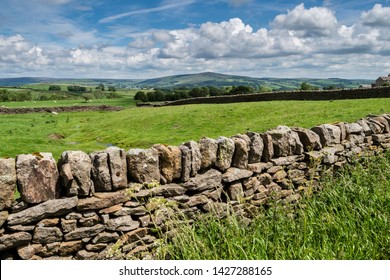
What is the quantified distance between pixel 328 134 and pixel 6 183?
7.00m

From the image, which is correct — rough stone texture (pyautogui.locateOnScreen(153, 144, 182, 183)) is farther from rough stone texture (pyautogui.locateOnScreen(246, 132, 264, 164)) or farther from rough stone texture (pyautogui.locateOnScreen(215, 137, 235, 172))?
rough stone texture (pyautogui.locateOnScreen(246, 132, 264, 164))

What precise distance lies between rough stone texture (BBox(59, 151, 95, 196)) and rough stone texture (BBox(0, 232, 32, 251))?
30.0 inches

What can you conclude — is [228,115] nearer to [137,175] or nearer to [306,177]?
[306,177]

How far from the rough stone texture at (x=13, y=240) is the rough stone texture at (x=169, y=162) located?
7.14ft

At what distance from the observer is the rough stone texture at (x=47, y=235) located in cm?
464

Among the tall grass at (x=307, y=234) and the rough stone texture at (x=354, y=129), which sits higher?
the rough stone texture at (x=354, y=129)

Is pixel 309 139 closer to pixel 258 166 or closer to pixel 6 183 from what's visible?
pixel 258 166

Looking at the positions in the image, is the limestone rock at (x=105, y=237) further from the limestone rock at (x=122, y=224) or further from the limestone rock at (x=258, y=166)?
the limestone rock at (x=258, y=166)

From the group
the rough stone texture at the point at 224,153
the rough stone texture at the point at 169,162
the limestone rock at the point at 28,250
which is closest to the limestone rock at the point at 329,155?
the rough stone texture at the point at 224,153

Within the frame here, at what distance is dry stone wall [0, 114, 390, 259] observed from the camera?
4629 mm

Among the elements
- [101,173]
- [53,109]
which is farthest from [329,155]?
[53,109]

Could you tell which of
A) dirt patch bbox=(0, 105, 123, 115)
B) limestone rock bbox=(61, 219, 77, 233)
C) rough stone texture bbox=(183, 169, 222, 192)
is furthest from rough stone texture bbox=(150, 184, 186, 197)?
dirt patch bbox=(0, 105, 123, 115)

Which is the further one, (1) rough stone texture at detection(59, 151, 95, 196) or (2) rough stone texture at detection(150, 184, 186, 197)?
(2) rough stone texture at detection(150, 184, 186, 197)

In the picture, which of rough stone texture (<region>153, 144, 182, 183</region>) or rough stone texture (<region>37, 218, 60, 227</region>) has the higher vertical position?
rough stone texture (<region>153, 144, 182, 183</region>)
